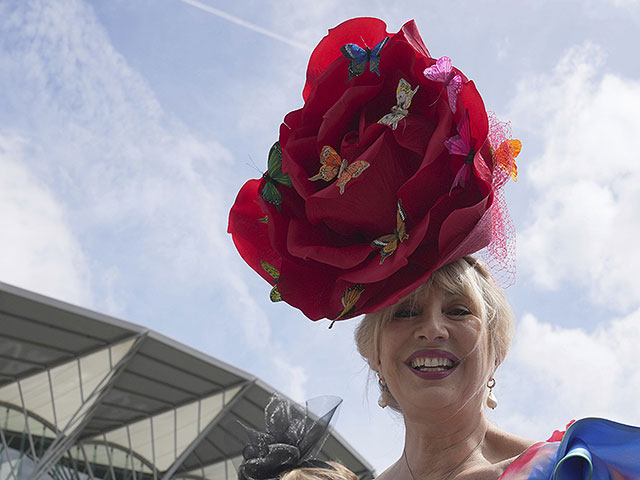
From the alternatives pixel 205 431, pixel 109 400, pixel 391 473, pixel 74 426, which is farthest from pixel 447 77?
pixel 205 431

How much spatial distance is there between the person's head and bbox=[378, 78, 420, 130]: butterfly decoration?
35cm

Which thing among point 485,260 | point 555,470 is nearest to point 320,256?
point 485,260

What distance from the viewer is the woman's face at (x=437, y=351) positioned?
1.57m

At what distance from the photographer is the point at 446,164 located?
1.55 metres

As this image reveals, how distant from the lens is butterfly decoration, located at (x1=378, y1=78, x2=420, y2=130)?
1.57 meters

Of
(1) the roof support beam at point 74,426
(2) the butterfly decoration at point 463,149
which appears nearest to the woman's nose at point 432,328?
(2) the butterfly decoration at point 463,149

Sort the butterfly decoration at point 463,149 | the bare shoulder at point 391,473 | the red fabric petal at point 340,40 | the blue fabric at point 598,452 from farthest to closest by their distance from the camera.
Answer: the bare shoulder at point 391,473 < the red fabric petal at point 340,40 < the butterfly decoration at point 463,149 < the blue fabric at point 598,452

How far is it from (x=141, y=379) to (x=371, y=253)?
684 inches

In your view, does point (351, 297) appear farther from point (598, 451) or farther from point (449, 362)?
point (598, 451)

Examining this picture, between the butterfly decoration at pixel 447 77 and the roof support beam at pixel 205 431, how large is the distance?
1813cm

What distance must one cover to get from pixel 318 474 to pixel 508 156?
1020mm

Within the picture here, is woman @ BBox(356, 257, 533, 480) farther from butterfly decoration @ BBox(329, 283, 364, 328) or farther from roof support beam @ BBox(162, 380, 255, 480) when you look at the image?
roof support beam @ BBox(162, 380, 255, 480)

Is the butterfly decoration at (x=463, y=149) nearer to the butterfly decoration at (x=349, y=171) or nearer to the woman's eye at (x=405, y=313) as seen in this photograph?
the butterfly decoration at (x=349, y=171)

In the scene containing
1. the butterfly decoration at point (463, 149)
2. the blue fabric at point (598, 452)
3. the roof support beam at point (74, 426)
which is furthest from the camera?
the roof support beam at point (74, 426)
